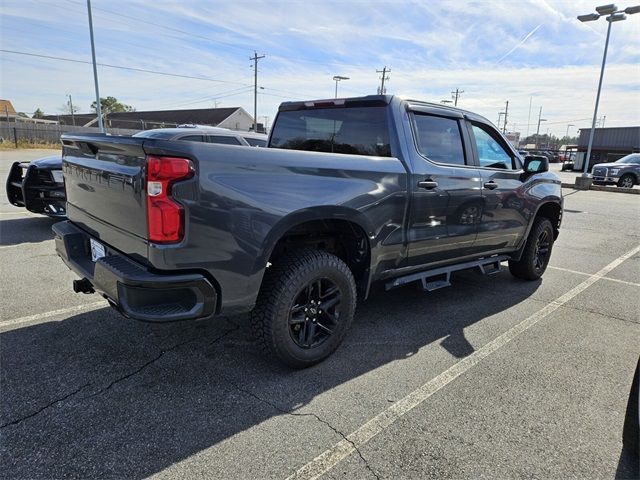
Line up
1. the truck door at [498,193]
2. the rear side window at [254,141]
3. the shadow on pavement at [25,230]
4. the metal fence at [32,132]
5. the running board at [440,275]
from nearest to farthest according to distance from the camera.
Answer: the running board at [440,275]
the truck door at [498,193]
the shadow on pavement at [25,230]
the rear side window at [254,141]
the metal fence at [32,132]

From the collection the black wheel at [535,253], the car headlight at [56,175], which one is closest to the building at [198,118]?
the car headlight at [56,175]

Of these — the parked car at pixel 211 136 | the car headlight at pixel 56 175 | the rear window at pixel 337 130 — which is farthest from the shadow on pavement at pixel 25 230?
the rear window at pixel 337 130

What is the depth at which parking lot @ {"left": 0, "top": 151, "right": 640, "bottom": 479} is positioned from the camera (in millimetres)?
2229

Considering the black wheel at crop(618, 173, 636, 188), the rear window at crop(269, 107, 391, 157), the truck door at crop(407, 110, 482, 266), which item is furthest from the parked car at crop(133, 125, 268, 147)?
the black wheel at crop(618, 173, 636, 188)

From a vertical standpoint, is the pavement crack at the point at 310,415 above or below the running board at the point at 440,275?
below

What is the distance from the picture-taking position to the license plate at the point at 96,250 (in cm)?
294

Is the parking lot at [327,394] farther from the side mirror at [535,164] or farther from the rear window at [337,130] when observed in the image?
the rear window at [337,130]

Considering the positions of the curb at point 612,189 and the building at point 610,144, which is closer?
the curb at point 612,189

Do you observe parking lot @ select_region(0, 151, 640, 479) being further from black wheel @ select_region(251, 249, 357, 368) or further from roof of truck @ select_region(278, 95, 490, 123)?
roof of truck @ select_region(278, 95, 490, 123)

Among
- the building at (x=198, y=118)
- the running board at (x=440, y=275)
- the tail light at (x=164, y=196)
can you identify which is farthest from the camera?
the building at (x=198, y=118)

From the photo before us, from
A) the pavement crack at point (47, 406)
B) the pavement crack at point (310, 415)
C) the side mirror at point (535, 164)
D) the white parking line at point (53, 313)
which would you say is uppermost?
the side mirror at point (535, 164)

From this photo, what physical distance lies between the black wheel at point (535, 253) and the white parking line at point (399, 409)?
3.16 feet

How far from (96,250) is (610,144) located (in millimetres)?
45750

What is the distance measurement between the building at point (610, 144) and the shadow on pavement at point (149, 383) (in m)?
40.4
